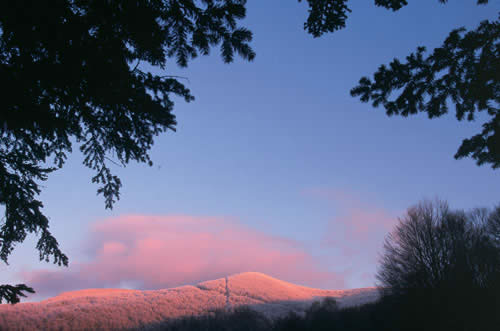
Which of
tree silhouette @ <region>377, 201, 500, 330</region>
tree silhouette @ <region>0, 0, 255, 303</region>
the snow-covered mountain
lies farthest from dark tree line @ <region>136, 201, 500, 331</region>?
the snow-covered mountain

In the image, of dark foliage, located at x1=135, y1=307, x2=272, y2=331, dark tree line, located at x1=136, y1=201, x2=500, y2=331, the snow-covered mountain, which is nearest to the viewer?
dark tree line, located at x1=136, y1=201, x2=500, y2=331

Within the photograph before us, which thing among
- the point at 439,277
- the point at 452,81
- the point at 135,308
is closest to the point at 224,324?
the point at 135,308

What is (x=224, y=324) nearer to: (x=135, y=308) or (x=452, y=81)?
(x=135, y=308)

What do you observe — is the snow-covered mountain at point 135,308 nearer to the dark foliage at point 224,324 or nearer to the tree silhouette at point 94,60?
the dark foliage at point 224,324

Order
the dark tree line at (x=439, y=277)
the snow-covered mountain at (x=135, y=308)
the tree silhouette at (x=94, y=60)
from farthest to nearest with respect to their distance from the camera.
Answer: the snow-covered mountain at (x=135, y=308), the dark tree line at (x=439, y=277), the tree silhouette at (x=94, y=60)

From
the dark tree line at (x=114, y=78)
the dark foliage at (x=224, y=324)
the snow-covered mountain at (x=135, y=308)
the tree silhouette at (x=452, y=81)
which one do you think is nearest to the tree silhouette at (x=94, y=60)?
the dark tree line at (x=114, y=78)

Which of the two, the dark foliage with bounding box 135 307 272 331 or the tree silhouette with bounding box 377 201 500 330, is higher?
the tree silhouette with bounding box 377 201 500 330

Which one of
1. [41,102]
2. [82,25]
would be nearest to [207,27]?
[82,25]

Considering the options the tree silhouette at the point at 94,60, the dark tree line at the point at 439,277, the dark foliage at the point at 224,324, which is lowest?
the dark foliage at the point at 224,324

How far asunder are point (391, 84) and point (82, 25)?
183 inches

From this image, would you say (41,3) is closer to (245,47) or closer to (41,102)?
(41,102)

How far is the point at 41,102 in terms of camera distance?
147 inches

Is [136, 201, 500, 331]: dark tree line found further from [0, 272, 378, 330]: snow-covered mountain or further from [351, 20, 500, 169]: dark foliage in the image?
[0, 272, 378, 330]: snow-covered mountain

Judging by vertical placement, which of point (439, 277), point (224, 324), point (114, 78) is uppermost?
point (114, 78)
